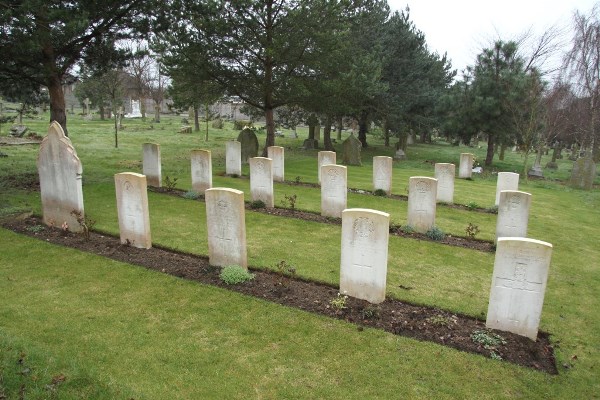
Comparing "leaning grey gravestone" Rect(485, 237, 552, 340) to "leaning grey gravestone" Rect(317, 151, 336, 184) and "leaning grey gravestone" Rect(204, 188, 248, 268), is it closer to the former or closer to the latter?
"leaning grey gravestone" Rect(204, 188, 248, 268)

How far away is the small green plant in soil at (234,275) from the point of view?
6.46 metres

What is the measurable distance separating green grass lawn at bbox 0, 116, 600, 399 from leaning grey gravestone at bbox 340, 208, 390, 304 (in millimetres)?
736

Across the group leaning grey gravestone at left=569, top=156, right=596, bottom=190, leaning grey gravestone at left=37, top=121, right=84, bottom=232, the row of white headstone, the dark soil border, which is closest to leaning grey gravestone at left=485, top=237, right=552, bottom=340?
the row of white headstone

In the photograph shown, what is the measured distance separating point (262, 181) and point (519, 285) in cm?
766

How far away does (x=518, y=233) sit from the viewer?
8961mm

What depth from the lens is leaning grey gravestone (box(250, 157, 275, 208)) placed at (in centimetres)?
1152

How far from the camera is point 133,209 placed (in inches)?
300

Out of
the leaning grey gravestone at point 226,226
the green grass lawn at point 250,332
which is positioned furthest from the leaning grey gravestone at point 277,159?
the leaning grey gravestone at point 226,226

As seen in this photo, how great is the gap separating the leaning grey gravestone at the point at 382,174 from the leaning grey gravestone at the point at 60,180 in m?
8.97

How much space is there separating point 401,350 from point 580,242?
776 centimetres

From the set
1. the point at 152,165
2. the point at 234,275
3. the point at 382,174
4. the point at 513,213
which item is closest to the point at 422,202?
the point at 513,213

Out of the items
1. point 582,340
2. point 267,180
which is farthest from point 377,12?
point 582,340

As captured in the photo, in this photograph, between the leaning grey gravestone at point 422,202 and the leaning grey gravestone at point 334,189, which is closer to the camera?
the leaning grey gravestone at point 422,202

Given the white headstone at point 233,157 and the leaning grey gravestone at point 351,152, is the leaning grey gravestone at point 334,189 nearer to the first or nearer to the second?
the white headstone at point 233,157
